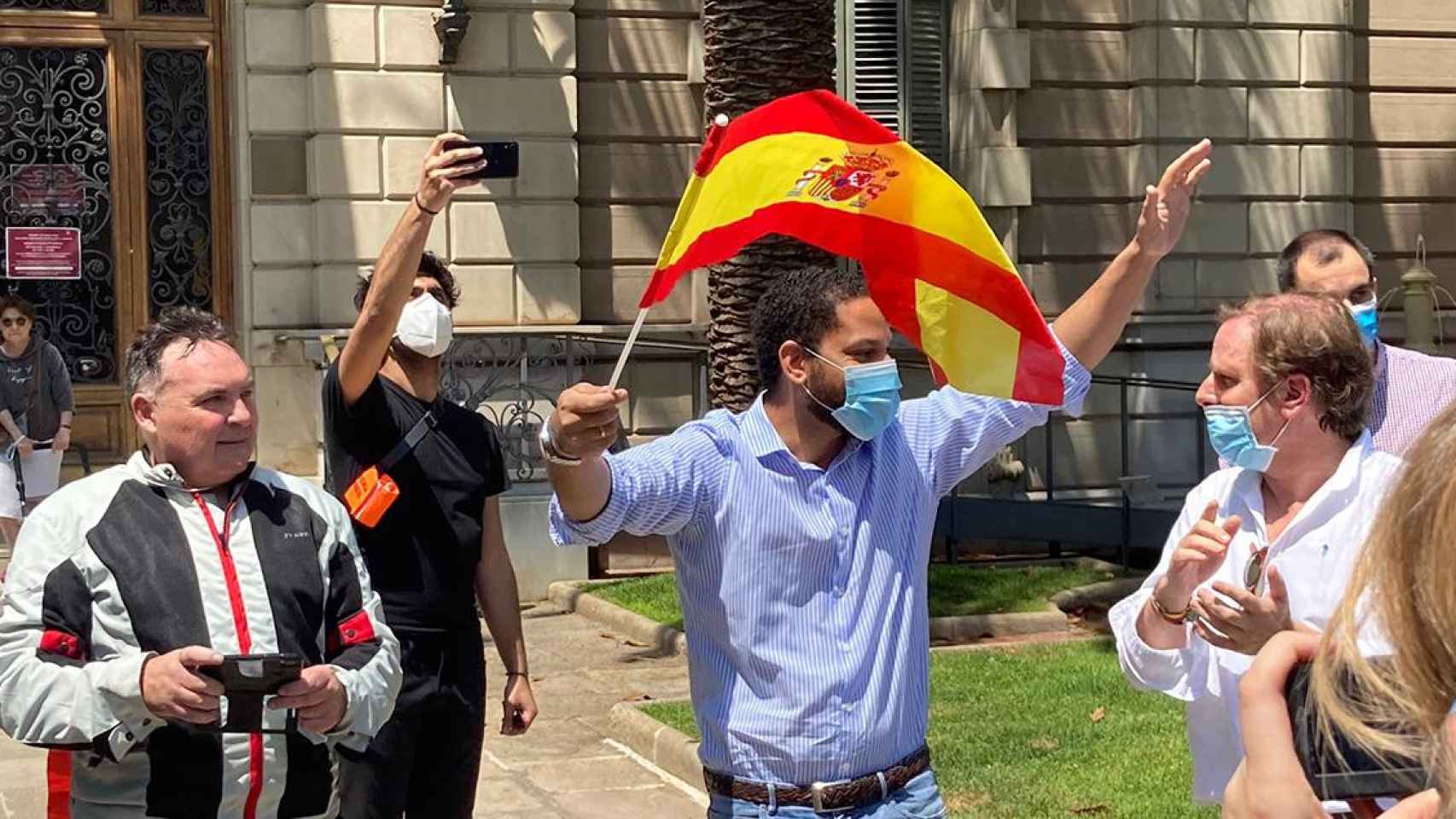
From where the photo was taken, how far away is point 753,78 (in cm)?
1002

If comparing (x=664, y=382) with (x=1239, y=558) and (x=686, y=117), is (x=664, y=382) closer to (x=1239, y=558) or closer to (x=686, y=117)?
(x=686, y=117)

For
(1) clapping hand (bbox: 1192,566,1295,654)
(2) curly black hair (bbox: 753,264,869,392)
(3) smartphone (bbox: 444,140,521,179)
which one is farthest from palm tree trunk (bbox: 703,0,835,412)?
(1) clapping hand (bbox: 1192,566,1295,654)

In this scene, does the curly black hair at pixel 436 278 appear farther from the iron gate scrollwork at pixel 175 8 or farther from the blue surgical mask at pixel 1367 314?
the iron gate scrollwork at pixel 175 8

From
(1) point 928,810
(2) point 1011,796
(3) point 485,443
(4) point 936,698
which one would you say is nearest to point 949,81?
(4) point 936,698

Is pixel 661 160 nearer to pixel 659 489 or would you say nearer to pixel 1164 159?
pixel 1164 159

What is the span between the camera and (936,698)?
29.9 ft

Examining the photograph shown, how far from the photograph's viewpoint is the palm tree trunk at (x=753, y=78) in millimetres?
10016

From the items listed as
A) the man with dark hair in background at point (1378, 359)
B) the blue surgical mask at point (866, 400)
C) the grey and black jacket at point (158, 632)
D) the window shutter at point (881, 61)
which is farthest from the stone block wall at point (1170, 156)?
the grey and black jacket at point (158, 632)

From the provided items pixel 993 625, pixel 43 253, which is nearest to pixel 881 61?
pixel 43 253

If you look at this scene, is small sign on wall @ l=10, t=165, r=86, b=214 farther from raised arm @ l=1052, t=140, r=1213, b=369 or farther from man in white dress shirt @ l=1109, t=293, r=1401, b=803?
man in white dress shirt @ l=1109, t=293, r=1401, b=803

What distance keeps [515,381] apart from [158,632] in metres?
10.2

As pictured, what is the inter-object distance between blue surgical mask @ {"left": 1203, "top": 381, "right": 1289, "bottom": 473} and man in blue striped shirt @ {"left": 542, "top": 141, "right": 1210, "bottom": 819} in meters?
0.60

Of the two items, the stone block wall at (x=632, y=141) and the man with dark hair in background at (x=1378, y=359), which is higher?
the stone block wall at (x=632, y=141)

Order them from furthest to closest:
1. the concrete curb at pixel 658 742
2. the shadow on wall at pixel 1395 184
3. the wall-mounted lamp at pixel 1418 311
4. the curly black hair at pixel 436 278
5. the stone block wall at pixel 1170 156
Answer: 1. the shadow on wall at pixel 1395 184
2. the stone block wall at pixel 1170 156
3. the wall-mounted lamp at pixel 1418 311
4. the concrete curb at pixel 658 742
5. the curly black hair at pixel 436 278
